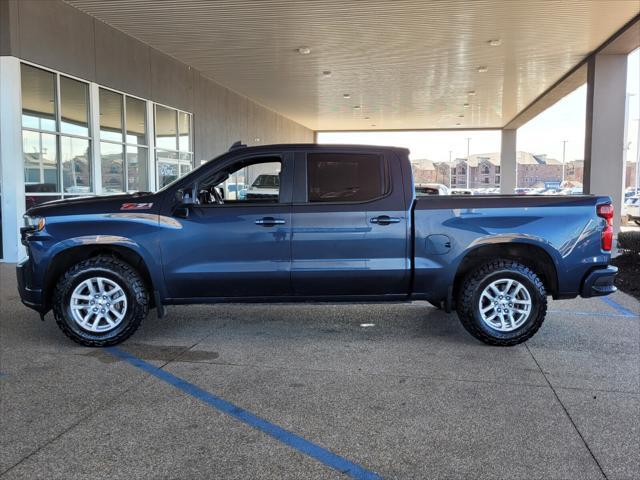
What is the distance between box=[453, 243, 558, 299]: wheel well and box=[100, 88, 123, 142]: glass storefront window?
10479mm

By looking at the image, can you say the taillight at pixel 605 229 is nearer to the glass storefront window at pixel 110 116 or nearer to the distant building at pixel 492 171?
the glass storefront window at pixel 110 116

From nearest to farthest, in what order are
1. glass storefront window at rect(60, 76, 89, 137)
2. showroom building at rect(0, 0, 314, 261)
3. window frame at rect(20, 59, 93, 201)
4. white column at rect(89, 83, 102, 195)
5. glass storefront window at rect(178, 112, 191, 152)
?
showroom building at rect(0, 0, 314, 261) → window frame at rect(20, 59, 93, 201) → glass storefront window at rect(60, 76, 89, 137) → white column at rect(89, 83, 102, 195) → glass storefront window at rect(178, 112, 191, 152)

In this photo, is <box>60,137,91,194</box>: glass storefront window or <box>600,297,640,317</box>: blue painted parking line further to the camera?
<box>60,137,91,194</box>: glass storefront window

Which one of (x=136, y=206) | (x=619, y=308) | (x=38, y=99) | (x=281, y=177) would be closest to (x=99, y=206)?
(x=136, y=206)

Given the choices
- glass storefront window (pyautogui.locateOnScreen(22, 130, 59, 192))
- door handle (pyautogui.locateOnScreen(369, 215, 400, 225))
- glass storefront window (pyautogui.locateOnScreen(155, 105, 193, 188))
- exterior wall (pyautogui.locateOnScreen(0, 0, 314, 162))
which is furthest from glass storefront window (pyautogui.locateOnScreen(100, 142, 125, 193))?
door handle (pyautogui.locateOnScreen(369, 215, 400, 225))

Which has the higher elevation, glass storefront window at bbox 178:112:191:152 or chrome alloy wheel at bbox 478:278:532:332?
glass storefront window at bbox 178:112:191:152

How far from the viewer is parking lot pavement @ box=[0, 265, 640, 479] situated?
3312 millimetres

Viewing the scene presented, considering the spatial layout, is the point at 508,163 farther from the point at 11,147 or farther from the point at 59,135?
the point at 11,147

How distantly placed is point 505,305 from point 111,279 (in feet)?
12.8

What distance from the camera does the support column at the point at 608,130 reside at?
14664 mm

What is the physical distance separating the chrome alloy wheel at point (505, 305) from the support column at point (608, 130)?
10.7m

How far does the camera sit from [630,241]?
10.1m

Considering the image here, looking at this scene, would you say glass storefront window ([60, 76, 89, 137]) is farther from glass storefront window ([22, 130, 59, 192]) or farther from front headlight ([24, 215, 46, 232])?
front headlight ([24, 215, 46, 232])

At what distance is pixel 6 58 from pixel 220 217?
7497 mm
